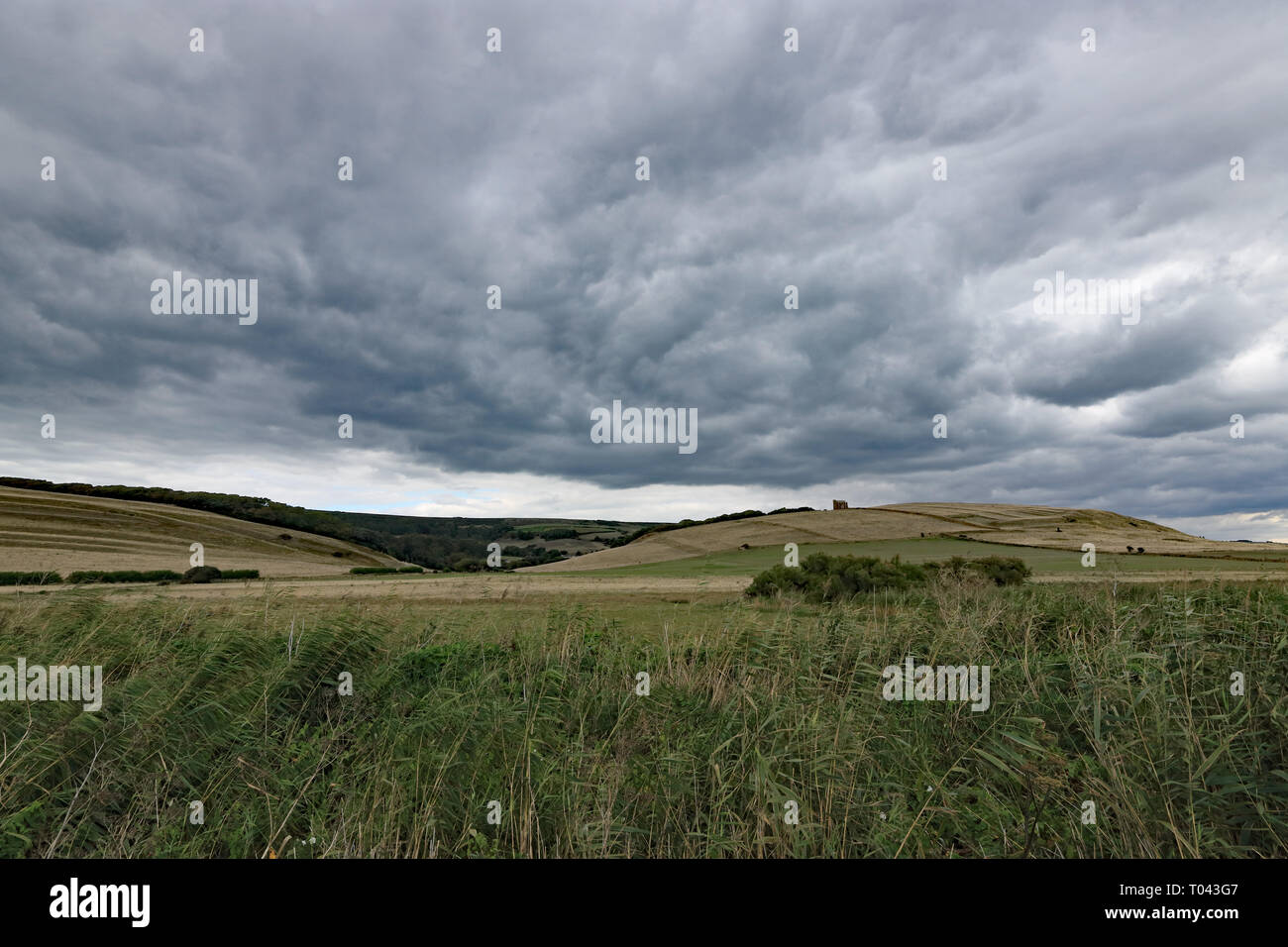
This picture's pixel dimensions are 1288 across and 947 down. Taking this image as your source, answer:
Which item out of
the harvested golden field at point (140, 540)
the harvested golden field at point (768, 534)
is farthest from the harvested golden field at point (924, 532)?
the harvested golden field at point (140, 540)

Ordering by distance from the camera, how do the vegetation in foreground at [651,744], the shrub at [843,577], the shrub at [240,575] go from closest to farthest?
1. the vegetation in foreground at [651,744]
2. the shrub at [843,577]
3. the shrub at [240,575]

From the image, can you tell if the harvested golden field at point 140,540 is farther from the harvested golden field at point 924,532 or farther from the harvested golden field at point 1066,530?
the harvested golden field at point 1066,530

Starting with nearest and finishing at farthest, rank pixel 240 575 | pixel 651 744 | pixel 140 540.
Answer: pixel 651 744
pixel 240 575
pixel 140 540

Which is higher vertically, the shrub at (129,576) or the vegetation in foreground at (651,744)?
the shrub at (129,576)

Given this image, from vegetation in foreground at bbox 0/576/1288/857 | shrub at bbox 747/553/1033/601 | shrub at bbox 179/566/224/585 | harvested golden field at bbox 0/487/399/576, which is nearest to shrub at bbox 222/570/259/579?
shrub at bbox 179/566/224/585

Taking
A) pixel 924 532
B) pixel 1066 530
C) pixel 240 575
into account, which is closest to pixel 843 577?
pixel 240 575

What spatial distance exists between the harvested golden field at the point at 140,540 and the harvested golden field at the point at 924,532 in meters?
31.8

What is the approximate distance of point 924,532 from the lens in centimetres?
7744

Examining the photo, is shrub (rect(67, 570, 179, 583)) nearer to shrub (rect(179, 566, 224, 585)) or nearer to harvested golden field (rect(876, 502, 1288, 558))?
shrub (rect(179, 566, 224, 585))

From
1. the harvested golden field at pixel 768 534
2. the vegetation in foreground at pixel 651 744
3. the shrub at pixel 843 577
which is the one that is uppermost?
the harvested golden field at pixel 768 534

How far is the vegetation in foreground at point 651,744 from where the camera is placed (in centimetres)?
649

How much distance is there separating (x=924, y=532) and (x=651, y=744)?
7628 centimetres

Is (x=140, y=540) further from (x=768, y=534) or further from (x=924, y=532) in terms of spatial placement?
(x=924, y=532)

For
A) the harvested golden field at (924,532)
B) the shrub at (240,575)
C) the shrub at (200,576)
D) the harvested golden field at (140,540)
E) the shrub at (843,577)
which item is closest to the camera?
the shrub at (843,577)
